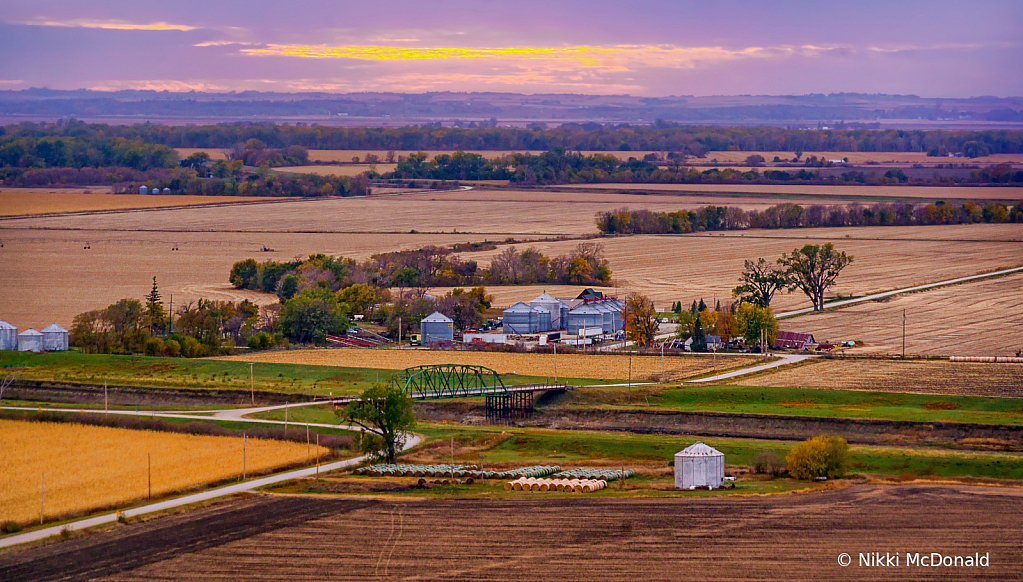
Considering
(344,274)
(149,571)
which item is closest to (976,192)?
(344,274)

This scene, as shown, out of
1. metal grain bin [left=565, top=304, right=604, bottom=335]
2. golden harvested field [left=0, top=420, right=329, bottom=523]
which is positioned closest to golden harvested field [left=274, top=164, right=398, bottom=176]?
metal grain bin [left=565, top=304, right=604, bottom=335]

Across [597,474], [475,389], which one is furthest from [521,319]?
[597,474]

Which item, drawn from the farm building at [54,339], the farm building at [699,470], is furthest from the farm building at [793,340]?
the farm building at [54,339]

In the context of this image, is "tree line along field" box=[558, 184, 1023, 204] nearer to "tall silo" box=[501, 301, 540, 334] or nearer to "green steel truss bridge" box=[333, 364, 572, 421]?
"tall silo" box=[501, 301, 540, 334]

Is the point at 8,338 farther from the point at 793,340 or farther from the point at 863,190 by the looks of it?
the point at 863,190

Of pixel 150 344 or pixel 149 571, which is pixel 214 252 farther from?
pixel 149 571
